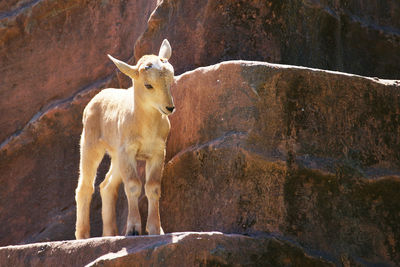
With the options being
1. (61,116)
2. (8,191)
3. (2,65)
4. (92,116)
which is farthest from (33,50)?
(92,116)

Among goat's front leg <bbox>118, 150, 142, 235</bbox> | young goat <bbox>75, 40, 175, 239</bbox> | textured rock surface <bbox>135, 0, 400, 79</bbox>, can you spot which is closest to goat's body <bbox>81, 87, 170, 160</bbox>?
young goat <bbox>75, 40, 175, 239</bbox>

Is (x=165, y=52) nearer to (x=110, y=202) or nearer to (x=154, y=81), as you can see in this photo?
(x=154, y=81)

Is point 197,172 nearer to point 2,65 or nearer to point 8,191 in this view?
point 8,191

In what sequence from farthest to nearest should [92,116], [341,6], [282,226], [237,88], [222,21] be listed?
[341,6]
[222,21]
[92,116]
[237,88]
[282,226]

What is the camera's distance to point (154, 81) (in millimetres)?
6910

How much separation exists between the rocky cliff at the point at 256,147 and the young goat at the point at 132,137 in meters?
0.45

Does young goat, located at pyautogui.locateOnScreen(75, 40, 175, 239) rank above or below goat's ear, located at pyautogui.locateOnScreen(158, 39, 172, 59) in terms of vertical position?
below

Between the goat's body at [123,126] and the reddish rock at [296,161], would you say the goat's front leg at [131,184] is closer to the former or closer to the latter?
the goat's body at [123,126]

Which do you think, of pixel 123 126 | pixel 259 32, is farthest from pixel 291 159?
pixel 259 32

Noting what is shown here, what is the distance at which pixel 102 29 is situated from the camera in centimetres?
1085

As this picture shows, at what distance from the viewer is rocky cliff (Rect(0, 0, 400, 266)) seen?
6.82 m

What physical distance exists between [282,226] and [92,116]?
98.2 inches

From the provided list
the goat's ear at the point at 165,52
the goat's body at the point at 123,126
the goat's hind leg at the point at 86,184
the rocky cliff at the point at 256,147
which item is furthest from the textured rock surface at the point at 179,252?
the goat's ear at the point at 165,52

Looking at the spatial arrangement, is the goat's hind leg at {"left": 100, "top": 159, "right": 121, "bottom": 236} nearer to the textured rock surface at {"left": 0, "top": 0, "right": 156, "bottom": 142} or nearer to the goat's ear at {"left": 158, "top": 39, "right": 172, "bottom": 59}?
the goat's ear at {"left": 158, "top": 39, "right": 172, "bottom": 59}
